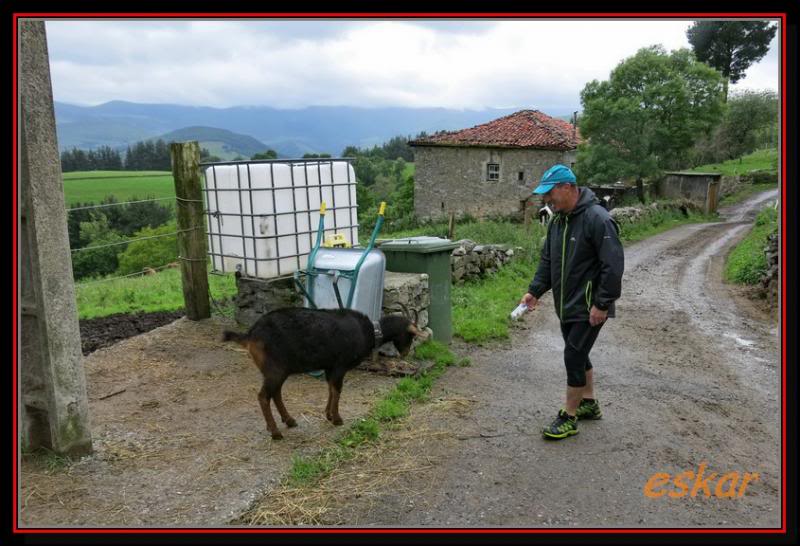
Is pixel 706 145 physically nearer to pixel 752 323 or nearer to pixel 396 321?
pixel 752 323

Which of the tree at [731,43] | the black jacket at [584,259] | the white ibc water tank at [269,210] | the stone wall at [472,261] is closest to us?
the black jacket at [584,259]

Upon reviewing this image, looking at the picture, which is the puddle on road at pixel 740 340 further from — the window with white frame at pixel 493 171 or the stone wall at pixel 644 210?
the window with white frame at pixel 493 171

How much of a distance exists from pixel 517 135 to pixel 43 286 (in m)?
31.1

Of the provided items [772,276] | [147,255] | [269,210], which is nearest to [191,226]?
[269,210]

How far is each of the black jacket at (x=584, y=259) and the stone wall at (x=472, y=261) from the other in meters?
5.99

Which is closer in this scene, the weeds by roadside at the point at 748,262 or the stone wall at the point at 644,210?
the weeds by roadside at the point at 748,262

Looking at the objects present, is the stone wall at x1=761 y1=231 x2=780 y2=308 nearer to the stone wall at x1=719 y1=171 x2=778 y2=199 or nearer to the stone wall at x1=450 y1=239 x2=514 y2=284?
the stone wall at x1=450 y1=239 x2=514 y2=284

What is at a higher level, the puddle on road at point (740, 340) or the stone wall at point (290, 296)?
the stone wall at point (290, 296)

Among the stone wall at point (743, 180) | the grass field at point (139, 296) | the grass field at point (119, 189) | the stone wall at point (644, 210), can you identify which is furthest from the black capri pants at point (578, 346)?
the grass field at point (119, 189)

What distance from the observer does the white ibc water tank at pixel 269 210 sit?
621cm

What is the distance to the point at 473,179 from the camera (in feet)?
109

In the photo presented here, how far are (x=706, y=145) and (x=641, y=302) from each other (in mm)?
43274

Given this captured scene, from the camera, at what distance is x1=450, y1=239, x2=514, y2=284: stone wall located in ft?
35.5

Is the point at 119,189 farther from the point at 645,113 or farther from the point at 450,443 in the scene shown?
the point at 450,443
